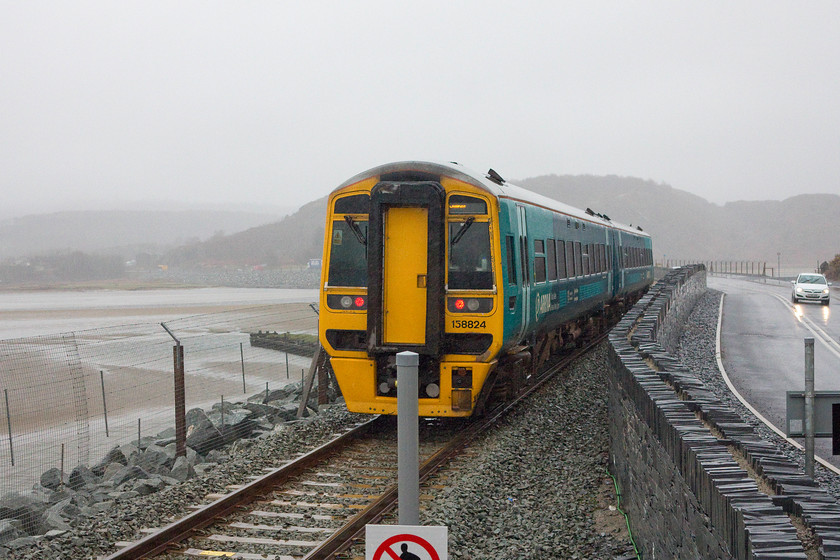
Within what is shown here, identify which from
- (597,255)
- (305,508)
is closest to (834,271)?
(597,255)

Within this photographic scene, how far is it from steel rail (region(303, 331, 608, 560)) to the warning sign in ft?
10.8

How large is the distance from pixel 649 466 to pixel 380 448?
4.60m

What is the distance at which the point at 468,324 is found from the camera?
1012 centimetres

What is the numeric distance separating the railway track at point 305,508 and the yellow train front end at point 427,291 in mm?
712

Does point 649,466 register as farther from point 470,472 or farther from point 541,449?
point 541,449

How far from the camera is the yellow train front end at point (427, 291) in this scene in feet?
33.0

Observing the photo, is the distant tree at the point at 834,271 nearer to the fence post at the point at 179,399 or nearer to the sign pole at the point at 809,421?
the sign pole at the point at 809,421

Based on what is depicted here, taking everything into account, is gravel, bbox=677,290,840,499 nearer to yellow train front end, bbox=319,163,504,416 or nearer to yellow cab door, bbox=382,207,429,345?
yellow train front end, bbox=319,163,504,416

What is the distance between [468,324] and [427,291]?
639mm

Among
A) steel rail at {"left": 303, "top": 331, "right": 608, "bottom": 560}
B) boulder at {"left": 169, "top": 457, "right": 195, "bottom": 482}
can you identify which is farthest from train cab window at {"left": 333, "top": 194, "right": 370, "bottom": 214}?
boulder at {"left": 169, "top": 457, "right": 195, "bottom": 482}

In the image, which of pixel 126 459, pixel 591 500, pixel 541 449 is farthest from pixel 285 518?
pixel 126 459

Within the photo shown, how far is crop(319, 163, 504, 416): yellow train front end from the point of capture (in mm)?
10062

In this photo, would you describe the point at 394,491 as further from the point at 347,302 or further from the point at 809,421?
the point at 809,421

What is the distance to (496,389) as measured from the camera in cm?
1191
